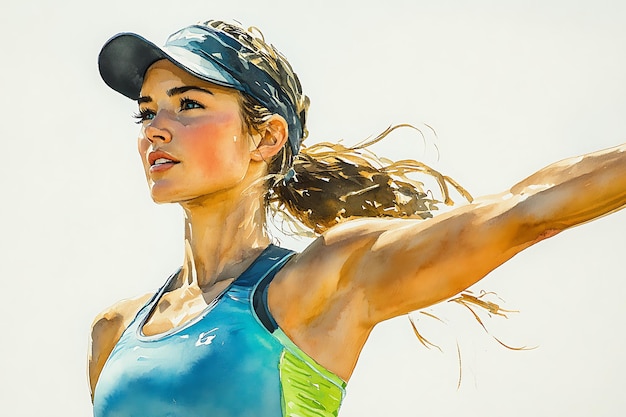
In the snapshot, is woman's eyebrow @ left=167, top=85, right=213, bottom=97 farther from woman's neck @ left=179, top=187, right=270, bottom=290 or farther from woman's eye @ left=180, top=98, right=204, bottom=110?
woman's neck @ left=179, top=187, right=270, bottom=290

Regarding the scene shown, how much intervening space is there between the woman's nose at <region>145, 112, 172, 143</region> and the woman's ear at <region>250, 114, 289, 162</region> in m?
0.37

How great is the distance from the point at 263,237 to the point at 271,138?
15.3 inches

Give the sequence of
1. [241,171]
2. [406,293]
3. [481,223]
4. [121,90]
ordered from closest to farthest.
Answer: [481,223]
[406,293]
[241,171]
[121,90]

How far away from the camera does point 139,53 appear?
463 centimetres

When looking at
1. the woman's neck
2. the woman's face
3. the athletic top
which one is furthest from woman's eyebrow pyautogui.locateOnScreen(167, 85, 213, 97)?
the athletic top

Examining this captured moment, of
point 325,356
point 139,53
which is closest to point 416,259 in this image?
point 325,356

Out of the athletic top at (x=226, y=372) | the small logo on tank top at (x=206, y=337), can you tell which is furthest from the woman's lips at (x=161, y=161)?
the small logo on tank top at (x=206, y=337)

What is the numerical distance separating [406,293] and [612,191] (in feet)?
2.86

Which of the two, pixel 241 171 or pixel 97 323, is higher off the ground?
pixel 241 171

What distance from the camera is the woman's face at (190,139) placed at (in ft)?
14.4

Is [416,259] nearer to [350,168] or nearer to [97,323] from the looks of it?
[350,168]

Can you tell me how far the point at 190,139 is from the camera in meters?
4.39

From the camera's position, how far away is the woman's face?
4387mm

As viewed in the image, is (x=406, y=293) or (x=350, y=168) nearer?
(x=406, y=293)
